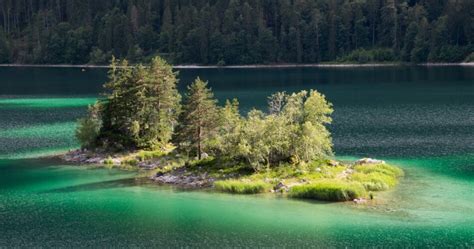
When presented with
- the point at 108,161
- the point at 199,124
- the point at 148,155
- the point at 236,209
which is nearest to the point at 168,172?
the point at 199,124

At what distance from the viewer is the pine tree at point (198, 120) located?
107 meters

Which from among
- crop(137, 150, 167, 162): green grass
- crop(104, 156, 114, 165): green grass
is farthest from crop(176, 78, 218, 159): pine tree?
crop(104, 156, 114, 165): green grass

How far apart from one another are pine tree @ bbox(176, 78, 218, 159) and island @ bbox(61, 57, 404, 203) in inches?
5.9

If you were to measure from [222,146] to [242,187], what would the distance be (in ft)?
33.3

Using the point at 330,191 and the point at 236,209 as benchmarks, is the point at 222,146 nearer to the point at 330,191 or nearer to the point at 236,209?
the point at 236,209

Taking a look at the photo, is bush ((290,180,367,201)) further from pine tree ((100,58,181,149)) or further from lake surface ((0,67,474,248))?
pine tree ((100,58,181,149))

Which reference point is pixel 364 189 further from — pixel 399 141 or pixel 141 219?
pixel 399 141

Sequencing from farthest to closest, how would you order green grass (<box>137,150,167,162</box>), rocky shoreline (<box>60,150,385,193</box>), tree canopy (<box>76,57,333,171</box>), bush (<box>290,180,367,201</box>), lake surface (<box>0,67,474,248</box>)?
green grass (<box>137,150,167,162</box>)
tree canopy (<box>76,57,333,171</box>)
rocky shoreline (<box>60,150,385,193</box>)
bush (<box>290,180,367,201</box>)
lake surface (<box>0,67,474,248</box>)

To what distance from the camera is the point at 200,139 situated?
10775 centimetres

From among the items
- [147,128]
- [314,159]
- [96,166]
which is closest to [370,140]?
[314,159]

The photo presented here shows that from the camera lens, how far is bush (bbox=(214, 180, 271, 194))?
91688mm

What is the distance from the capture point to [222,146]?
100688 mm

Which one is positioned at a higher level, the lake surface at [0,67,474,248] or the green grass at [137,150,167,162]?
the green grass at [137,150,167,162]

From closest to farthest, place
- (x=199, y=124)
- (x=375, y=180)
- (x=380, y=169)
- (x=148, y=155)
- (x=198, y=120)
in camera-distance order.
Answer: (x=375, y=180)
(x=380, y=169)
(x=198, y=120)
(x=199, y=124)
(x=148, y=155)
